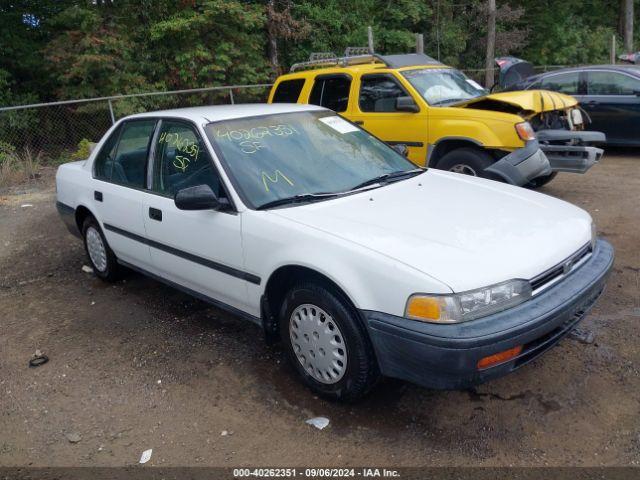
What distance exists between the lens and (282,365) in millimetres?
3725

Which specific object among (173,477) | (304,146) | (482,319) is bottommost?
(173,477)

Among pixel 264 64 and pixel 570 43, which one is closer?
pixel 264 64

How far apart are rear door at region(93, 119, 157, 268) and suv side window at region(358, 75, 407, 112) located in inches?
146

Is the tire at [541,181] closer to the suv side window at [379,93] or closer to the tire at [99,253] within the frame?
the suv side window at [379,93]

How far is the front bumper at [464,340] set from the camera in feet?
8.55

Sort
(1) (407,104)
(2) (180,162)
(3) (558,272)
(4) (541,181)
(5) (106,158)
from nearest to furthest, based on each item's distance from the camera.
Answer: (3) (558,272) → (2) (180,162) → (5) (106,158) → (1) (407,104) → (4) (541,181)

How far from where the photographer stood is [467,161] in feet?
22.4

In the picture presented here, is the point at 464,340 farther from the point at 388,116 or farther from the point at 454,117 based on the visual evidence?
the point at 388,116

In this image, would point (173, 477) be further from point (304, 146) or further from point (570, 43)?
point (570, 43)

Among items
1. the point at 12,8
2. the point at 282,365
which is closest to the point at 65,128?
the point at 12,8

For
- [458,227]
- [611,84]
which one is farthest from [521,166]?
[611,84]

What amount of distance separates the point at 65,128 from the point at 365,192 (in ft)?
38.8

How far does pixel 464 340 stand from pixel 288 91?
21.5ft

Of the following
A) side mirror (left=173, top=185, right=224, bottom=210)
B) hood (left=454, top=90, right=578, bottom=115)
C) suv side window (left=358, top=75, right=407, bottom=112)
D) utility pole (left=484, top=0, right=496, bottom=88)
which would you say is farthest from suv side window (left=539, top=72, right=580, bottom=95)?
utility pole (left=484, top=0, right=496, bottom=88)
